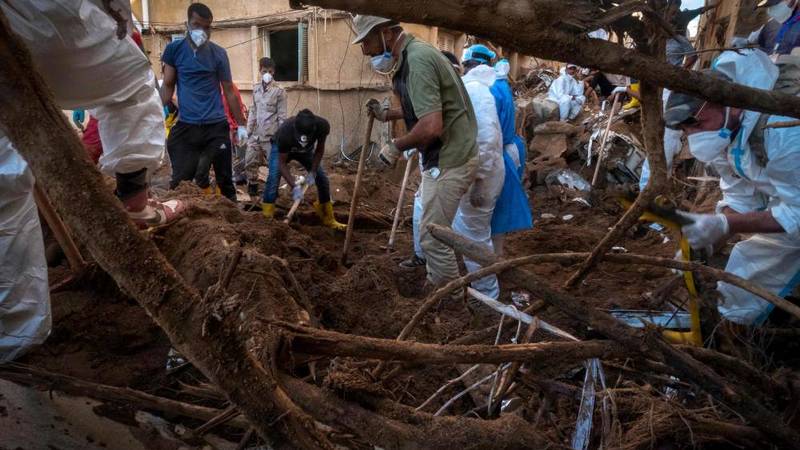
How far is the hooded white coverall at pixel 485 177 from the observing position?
4.17m

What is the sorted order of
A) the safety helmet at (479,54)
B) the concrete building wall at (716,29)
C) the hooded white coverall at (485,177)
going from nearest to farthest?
the hooded white coverall at (485,177)
the safety helmet at (479,54)
the concrete building wall at (716,29)

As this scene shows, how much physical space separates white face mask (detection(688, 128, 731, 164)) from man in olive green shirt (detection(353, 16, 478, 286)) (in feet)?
4.79

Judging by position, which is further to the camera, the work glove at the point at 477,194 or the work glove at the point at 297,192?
the work glove at the point at 297,192

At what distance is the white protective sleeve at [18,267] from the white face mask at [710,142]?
10.8 ft

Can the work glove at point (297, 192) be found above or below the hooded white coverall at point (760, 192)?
below

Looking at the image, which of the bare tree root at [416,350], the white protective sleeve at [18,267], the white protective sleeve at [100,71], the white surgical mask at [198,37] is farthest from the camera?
the white surgical mask at [198,37]

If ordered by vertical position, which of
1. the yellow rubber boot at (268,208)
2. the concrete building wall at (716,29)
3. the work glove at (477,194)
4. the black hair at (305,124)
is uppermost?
the concrete building wall at (716,29)

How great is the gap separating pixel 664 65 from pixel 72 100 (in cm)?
246

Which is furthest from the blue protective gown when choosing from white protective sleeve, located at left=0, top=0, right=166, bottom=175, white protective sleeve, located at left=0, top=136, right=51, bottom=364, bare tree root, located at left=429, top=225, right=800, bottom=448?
white protective sleeve, located at left=0, top=136, right=51, bottom=364

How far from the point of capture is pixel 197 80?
5418mm

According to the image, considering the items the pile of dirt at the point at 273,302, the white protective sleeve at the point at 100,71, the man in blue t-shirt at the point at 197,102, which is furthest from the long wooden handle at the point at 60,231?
the man in blue t-shirt at the point at 197,102

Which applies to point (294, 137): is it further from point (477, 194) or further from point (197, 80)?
point (477, 194)

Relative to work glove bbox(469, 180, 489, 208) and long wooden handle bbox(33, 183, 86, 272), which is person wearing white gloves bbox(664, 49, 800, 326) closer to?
work glove bbox(469, 180, 489, 208)

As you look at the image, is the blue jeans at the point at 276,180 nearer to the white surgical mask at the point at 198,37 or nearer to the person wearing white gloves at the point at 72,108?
the white surgical mask at the point at 198,37
